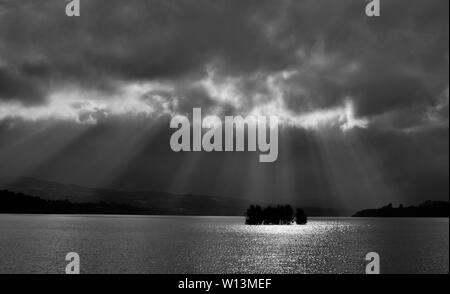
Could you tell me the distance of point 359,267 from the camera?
344 feet

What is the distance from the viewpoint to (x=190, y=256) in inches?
4727

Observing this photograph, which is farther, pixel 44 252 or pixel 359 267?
pixel 44 252
